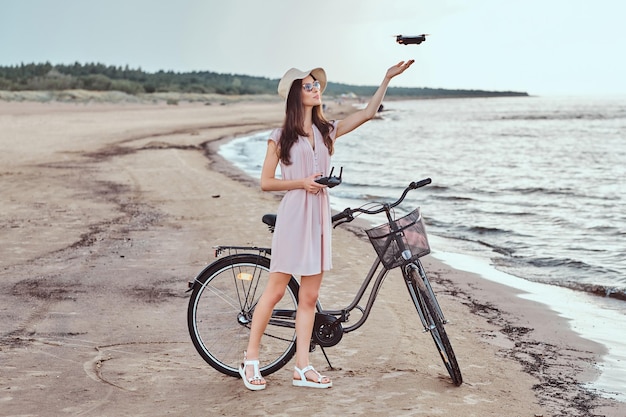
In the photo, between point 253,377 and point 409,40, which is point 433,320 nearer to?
point 253,377

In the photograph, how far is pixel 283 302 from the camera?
15.9ft

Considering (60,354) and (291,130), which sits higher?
(291,130)

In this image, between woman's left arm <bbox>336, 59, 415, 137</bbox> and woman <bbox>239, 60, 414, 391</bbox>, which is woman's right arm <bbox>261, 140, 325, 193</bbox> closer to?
woman <bbox>239, 60, 414, 391</bbox>

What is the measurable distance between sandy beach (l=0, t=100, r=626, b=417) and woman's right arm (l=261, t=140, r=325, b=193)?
1175mm

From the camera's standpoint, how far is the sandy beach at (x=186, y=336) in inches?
171

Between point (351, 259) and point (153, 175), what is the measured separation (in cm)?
943

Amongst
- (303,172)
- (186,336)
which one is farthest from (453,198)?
(303,172)

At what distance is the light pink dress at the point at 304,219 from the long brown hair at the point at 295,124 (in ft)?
0.11

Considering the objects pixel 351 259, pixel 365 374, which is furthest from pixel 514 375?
pixel 351 259

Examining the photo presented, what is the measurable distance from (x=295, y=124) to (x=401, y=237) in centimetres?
89

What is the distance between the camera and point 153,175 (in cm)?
1712

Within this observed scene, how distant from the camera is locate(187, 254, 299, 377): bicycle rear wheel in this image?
4.70 m

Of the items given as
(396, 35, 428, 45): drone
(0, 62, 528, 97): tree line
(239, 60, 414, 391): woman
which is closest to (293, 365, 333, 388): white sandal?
(239, 60, 414, 391): woman

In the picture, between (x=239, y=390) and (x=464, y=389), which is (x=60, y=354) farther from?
(x=464, y=389)
